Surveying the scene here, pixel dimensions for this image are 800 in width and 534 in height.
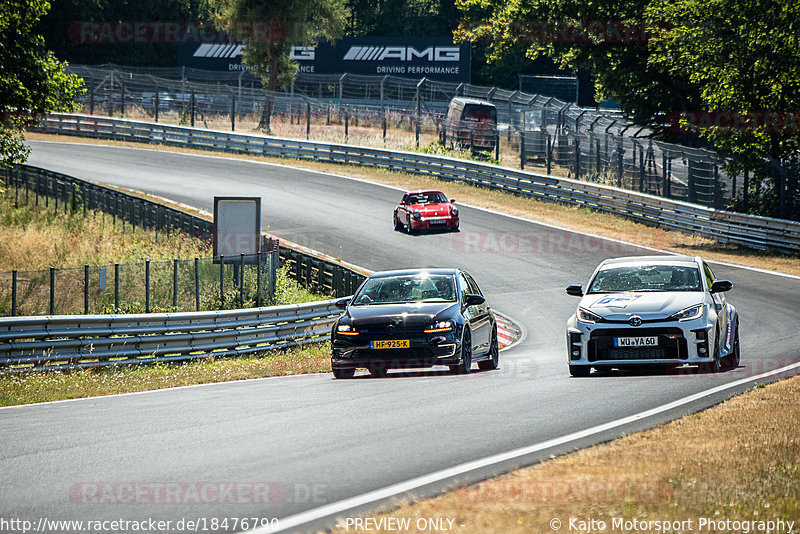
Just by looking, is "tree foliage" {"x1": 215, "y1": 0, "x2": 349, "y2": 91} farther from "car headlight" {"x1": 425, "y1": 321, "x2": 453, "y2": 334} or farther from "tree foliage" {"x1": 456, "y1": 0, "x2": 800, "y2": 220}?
"car headlight" {"x1": 425, "y1": 321, "x2": 453, "y2": 334}

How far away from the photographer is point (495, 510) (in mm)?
6488

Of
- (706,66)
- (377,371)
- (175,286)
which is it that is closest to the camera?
(377,371)

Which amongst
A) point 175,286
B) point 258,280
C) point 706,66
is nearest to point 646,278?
point 175,286

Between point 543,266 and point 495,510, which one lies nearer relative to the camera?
point 495,510

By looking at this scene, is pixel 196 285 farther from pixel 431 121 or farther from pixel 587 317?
pixel 431 121

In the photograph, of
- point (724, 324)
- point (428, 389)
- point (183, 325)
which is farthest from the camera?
point (183, 325)

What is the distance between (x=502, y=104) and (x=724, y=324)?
142 feet

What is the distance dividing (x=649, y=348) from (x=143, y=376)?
8597mm

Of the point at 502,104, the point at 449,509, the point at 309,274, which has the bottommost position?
the point at 309,274

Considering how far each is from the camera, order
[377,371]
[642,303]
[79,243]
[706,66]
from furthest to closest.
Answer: [706,66], [79,243], [377,371], [642,303]

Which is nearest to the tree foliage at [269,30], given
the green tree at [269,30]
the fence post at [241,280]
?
the green tree at [269,30]

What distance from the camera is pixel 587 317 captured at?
12.8m

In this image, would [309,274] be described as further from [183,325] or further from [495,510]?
[495,510]

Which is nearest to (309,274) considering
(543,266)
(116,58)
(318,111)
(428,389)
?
(543,266)
